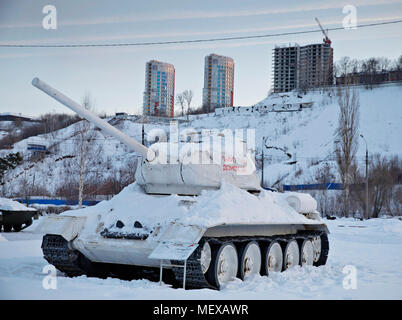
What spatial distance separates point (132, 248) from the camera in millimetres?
8234

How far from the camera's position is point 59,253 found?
8945 mm

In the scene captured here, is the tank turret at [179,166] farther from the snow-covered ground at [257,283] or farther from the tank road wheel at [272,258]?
the snow-covered ground at [257,283]

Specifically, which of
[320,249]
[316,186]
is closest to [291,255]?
[320,249]

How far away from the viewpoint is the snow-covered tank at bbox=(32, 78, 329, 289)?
796 cm

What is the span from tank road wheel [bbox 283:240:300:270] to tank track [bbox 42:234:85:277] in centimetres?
418

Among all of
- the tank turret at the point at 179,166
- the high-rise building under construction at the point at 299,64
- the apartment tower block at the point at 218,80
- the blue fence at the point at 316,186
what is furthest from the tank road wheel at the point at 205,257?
the apartment tower block at the point at 218,80

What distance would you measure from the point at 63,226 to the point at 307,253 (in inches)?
223

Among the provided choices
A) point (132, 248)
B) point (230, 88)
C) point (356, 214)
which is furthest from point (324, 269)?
point (230, 88)

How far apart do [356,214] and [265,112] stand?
41642 mm

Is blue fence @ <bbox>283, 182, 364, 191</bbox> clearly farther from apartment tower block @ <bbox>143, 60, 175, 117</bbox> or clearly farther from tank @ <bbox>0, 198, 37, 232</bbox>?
apartment tower block @ <bbox>143, 60, 175, 117</bbox>

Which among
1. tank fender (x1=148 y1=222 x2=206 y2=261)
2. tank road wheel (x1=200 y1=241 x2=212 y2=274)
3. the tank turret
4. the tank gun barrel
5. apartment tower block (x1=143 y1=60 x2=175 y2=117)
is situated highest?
apartment tower block (x1=143 y1=60 x2=175 y2=117)

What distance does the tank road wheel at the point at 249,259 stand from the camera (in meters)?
8.97

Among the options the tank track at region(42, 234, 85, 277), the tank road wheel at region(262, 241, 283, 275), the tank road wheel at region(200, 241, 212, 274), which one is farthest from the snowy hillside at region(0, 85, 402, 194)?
A: the tank road wheel at region(200, 241, 212, 274)

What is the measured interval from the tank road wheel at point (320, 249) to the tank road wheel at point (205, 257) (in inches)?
189
